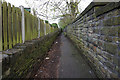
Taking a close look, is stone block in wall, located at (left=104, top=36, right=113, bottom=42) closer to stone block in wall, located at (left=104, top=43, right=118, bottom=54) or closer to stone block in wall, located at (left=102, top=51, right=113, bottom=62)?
stone block in wall, located at (left=104, top=43, right=118, bottom=54)

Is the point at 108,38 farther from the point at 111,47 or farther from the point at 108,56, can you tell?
the point at 108,56

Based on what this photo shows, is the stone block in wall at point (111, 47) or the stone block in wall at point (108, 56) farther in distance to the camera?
the stone block in wall at point (108, 56)

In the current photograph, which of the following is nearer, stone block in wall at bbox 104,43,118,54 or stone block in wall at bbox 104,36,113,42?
stone block in wall at bbox 104,43,118,54

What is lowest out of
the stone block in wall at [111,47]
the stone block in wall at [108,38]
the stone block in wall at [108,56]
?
the stone block in wall at [108,56]

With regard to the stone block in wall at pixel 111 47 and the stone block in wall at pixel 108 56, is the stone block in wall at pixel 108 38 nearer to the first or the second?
the stone block in wall at pixel 111 47

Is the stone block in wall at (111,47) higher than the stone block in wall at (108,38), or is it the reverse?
the stone block in wall at (108,38)

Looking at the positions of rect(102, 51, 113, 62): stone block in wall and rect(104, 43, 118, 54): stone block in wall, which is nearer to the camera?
rect(104, 43, 118, 54): stone block in wall

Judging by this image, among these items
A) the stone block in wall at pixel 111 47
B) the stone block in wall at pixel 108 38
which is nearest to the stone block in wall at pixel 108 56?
the stone block in wall at pixel 111 47

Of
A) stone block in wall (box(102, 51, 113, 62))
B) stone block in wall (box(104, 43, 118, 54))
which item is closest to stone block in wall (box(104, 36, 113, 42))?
stone block in wall (box(104, 43, 118, 54))

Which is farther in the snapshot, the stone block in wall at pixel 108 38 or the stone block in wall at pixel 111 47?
the stone block in wall at pixel 108 38

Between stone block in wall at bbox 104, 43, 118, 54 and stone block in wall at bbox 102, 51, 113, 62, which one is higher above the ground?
stone block in wall at bbox 104, 43, 118, 54

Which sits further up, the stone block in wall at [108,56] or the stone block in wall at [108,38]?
the stone block in wall at [108,38]

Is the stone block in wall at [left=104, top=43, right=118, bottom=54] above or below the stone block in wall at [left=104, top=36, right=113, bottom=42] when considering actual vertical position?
below

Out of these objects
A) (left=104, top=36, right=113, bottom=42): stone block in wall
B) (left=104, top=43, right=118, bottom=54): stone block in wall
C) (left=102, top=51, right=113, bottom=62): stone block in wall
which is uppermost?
(left=104, top=36, right=113, bottom=42): stone block in wall
